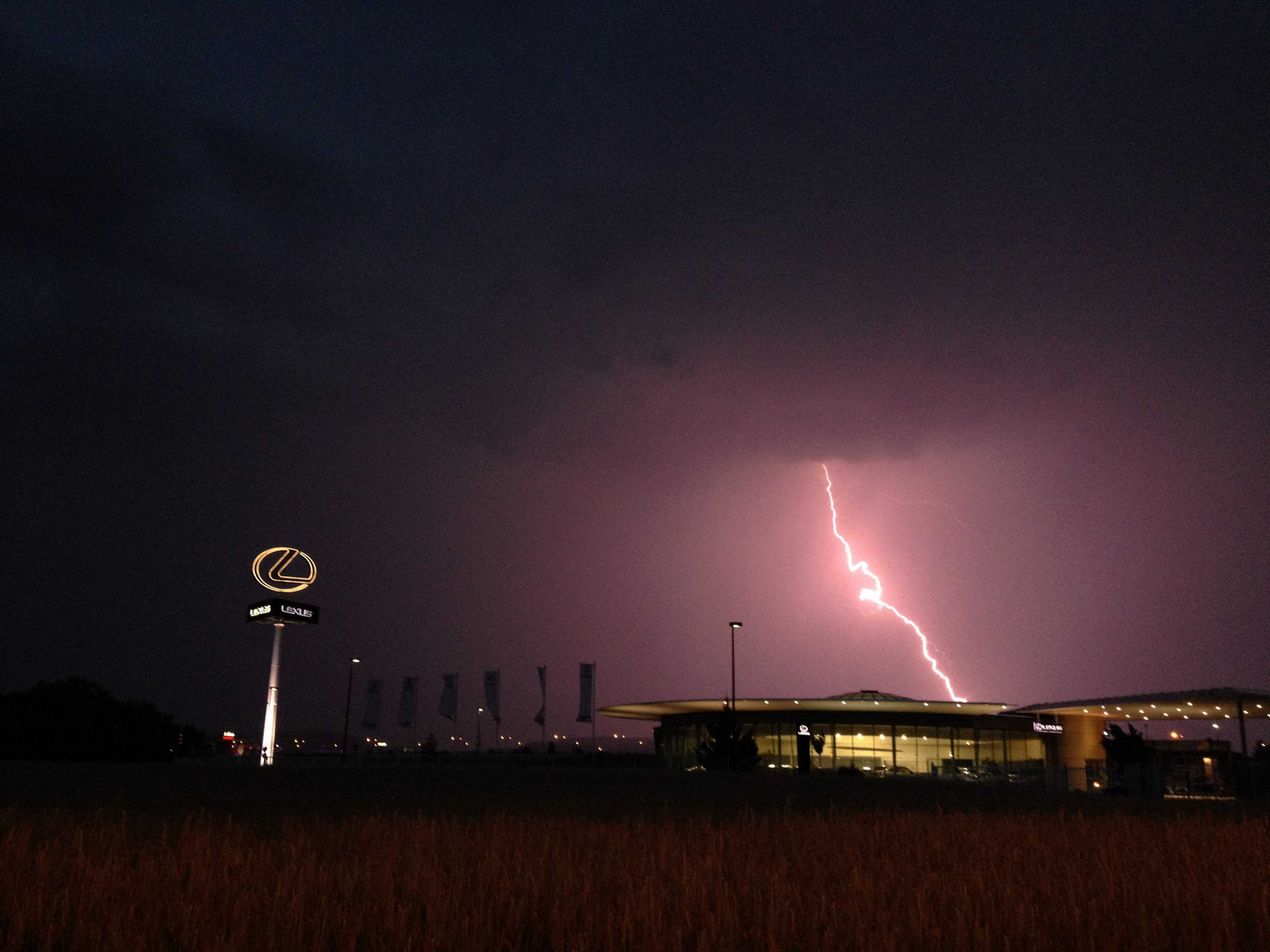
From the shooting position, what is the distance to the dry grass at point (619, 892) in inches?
173

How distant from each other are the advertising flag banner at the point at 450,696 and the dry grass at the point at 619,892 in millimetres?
53367

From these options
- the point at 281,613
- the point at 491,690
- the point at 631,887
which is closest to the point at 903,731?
the point at 491,690

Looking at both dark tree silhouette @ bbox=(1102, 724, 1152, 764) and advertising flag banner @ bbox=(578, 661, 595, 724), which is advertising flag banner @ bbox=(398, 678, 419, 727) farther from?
dark tree silhouette @ bbox=(1102, 724, 1152, 764)

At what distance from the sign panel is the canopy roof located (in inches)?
1940

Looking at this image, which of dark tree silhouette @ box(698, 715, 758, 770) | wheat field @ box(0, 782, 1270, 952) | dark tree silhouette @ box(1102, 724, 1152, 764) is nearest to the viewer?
wheat field @ box(0, 782, 1270, 952)

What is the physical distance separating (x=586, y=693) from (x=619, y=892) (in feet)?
171

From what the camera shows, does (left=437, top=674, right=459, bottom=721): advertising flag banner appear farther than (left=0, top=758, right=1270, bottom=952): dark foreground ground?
Yes

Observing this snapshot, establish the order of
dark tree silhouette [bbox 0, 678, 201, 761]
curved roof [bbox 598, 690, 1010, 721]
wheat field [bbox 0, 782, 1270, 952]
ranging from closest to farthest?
1. wheat field [bbox 0, 782, 1270, 952]
2. dark tree silhouette [bbox 0, 678, 201, 761]
3. curved roof [bbox 598, 690, 1010, 721]

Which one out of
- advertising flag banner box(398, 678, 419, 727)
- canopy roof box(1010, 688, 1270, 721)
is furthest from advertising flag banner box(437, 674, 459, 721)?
canopy roof box(1010, 688, 1270, 721)

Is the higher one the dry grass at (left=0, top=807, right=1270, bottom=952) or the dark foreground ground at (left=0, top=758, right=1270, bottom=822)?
the dry grass at (left=0, top=807, right=1270, bottom=952)

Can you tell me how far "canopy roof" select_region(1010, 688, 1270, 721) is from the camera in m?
41.8

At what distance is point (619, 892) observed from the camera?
544 cm

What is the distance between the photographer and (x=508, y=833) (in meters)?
8.55

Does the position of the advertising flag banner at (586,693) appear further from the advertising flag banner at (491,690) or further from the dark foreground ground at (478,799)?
the dark foreground ground at (478,799)
